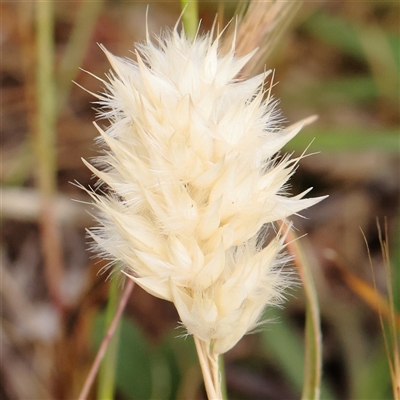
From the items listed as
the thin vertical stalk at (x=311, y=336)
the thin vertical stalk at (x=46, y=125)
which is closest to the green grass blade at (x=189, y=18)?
the thin vertical stalk at (x=311, y=336)

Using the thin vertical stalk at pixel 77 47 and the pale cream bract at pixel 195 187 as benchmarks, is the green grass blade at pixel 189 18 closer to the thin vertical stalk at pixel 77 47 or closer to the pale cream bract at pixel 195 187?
the pale cream bract at pixel 195 187

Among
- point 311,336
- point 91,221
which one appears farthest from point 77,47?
point 311,336

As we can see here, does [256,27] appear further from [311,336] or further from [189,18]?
[311,336]

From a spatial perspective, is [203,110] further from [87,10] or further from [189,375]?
[87,10]

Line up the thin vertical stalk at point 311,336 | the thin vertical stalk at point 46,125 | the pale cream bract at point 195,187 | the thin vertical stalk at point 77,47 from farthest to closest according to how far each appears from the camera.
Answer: the thin vertical stalk at point 77,47
the thin vertical stalk at point 46,125
the thin vertical stalk at point 311,336
the pale cream bract at point 195,187

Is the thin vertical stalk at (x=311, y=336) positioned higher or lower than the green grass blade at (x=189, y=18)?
lower

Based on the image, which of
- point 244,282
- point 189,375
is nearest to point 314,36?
point 189,375
